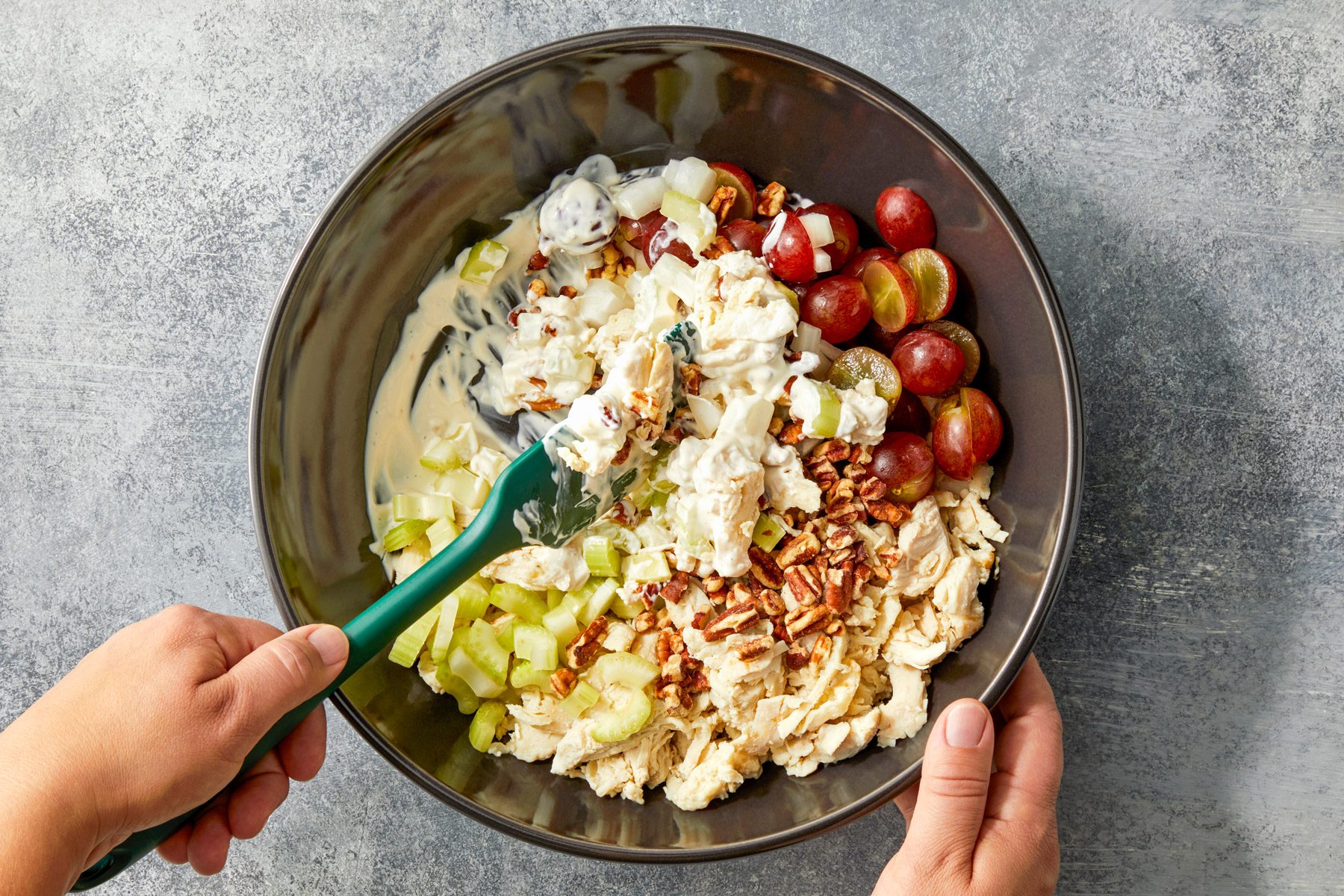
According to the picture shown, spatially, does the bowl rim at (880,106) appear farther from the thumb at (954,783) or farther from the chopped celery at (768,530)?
the chopped celery at (768,530)

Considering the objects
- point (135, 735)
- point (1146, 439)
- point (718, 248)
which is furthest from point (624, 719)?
point (1146, 439)

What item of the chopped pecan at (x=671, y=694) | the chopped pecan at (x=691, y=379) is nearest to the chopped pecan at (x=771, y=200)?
the chopped pecan at (x=691, y=379)

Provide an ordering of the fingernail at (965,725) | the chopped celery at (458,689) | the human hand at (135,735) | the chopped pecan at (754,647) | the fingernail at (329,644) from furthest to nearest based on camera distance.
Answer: the chopped celery at (458,689) < the chopped pecan at (754,647) < the fingernail at (965,725) < the fingernail at (329,644) < the human hand at (135,735)

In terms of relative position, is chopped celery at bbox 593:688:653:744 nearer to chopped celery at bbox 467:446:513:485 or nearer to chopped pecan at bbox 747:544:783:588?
chopped pecan at bbox 747:544:783:588

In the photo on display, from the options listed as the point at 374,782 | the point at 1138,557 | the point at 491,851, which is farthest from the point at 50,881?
the point at 1138,557

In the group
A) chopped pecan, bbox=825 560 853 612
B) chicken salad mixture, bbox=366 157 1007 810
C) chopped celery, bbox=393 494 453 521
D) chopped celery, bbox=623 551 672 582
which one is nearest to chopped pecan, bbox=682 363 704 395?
chicken salad mixture, bbox=366 157 1007 810

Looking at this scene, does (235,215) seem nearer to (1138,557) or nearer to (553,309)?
(553,309)

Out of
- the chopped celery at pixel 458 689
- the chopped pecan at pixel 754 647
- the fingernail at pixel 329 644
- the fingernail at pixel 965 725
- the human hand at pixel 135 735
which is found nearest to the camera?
the human hand at pixel 135 735

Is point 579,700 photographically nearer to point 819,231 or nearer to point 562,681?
point 562,681
